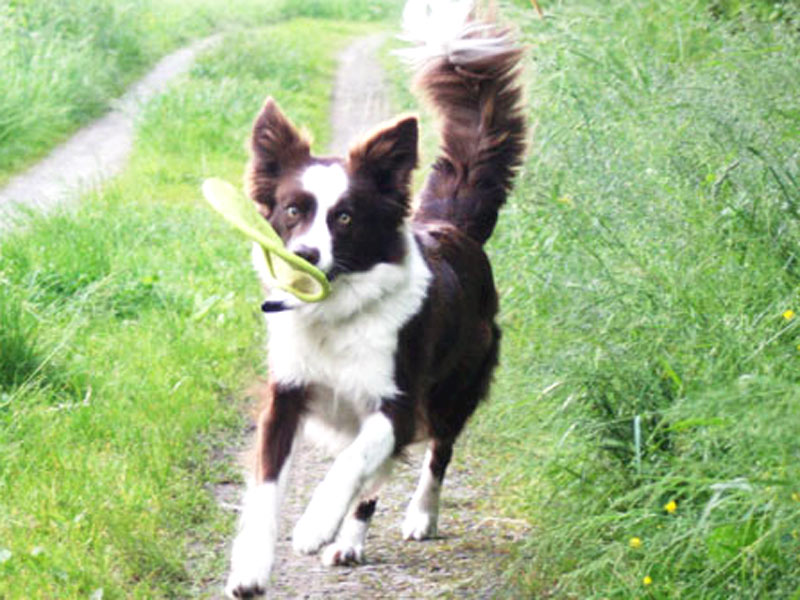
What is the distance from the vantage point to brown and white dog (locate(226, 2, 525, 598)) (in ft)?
13.3

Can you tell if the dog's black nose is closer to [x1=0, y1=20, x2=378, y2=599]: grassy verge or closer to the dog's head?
the dog's head

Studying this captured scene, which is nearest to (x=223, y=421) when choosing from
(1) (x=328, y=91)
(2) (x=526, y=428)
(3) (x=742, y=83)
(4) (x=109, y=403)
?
(4) (x=109, y=403)

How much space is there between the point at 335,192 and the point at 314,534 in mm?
1115

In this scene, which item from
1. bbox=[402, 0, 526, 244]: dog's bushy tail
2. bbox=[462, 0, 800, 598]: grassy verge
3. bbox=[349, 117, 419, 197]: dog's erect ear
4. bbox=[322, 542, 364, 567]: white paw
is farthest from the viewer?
bbox=[402, 0, 526, 244]: dog's bushy tail

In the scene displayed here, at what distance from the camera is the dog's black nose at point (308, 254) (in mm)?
4094

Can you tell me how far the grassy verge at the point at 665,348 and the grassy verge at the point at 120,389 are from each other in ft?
3.87

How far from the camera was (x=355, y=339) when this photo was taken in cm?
429

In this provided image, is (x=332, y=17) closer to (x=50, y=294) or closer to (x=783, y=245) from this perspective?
(x=50, y=294)

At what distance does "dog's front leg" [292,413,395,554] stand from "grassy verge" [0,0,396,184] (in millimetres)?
7330

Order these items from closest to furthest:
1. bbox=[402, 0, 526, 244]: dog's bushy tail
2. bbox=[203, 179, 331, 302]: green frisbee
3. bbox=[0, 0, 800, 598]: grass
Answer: bbox=[0, 0, 800, 598]: grass < bbox=[203, 179, 331, 302]: green frisbee < bbox=[402, 0, 526, 244]: dog's bushy tail

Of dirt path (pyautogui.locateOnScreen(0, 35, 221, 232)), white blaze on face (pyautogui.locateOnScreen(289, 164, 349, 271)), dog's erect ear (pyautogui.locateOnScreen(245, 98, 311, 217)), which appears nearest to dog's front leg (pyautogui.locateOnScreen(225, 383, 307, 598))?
white blaze on face (pyautogui.locateOnScreen(289, 164, 349, 271))

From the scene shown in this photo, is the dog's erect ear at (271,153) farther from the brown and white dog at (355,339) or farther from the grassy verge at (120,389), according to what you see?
the grassy verge at (120,389)

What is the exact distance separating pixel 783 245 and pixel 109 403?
275cm

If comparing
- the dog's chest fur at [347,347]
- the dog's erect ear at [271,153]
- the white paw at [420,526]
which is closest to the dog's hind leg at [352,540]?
the white paw at [420,526]
